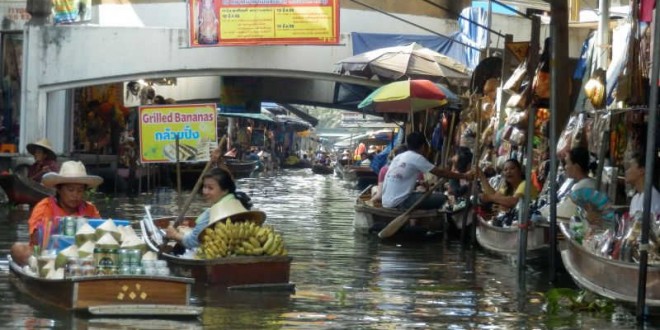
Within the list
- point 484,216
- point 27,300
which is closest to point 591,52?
point 484,216

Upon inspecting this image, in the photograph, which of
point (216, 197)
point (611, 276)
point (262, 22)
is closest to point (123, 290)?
point (216, 197)

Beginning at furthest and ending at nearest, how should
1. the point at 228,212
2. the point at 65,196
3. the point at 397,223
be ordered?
the point at 397,223 → the point at 228,212 → the point at 65,196

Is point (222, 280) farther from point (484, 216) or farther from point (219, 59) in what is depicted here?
point (219, 59)

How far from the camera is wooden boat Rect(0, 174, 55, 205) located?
2094 centimetres

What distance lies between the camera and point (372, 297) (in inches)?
473

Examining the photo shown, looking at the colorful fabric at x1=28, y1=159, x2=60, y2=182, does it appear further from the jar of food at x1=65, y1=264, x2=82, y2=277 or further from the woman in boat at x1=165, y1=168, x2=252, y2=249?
the jar of food at x1=65, y1=264, x2=82, y2=277

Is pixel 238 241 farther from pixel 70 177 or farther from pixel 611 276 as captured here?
pixel 611 276

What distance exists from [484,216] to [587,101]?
2259mm

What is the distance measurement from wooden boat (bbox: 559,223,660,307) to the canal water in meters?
0.24

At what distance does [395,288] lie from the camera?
1277 centimetres

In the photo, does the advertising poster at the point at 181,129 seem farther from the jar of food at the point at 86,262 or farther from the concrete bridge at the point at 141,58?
the concrete bridge at the point at 141,58

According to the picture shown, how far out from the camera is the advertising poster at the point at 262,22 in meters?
25.0

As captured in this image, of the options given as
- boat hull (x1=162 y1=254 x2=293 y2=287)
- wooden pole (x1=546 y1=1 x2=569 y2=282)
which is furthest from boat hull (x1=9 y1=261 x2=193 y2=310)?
wooden pole (x1=546 y1=1 x2=569 y2=282)

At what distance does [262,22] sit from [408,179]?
8.11 m
